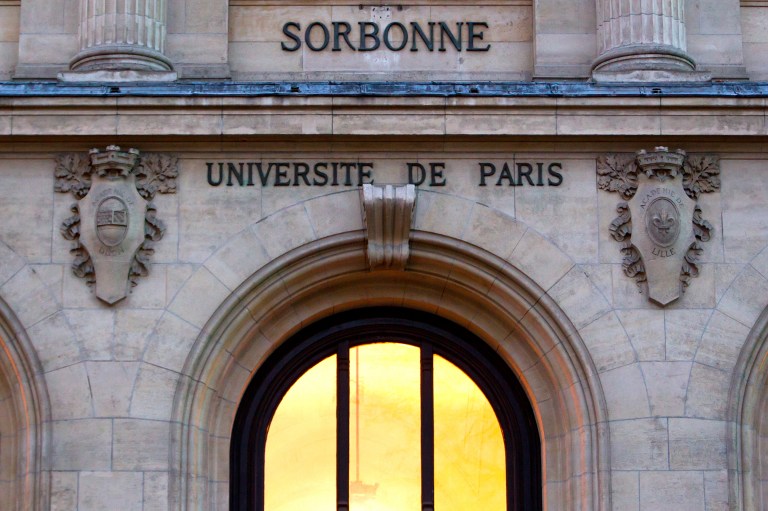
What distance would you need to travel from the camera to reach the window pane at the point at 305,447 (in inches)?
787

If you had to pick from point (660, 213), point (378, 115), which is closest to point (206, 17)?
point (378, 115)

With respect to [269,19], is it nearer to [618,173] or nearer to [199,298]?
[199,298]

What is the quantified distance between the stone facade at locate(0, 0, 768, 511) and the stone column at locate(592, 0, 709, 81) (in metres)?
0.04

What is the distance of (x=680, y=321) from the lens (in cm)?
1917

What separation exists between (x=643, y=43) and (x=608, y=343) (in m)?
3.47

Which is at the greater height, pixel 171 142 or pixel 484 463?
pixel 171 142

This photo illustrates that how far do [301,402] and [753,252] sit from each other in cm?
541

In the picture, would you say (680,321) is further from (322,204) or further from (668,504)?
(322,204)

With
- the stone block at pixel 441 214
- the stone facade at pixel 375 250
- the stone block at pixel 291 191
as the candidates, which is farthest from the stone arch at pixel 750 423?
the stone block at pixel 291 191

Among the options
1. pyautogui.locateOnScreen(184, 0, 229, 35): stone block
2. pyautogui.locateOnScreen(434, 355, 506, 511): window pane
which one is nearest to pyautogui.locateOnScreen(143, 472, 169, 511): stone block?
pyautogui.locateOnScreen(434, 355, 506, 511): window pane

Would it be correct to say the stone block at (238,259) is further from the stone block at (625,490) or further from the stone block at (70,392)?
the stone block at (625,490)

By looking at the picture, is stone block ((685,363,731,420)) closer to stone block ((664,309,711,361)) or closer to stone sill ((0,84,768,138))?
stone block ((664,309,711,361))

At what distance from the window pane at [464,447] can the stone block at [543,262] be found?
1.76m

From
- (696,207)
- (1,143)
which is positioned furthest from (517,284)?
(1,143)
